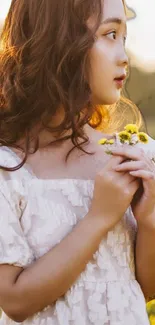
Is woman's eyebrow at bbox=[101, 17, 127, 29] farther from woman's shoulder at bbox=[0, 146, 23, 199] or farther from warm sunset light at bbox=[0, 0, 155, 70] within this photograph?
warm sunset light at bbox=[0, 0, 155, 70]

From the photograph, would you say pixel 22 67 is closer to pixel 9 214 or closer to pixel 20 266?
pixel 9 214

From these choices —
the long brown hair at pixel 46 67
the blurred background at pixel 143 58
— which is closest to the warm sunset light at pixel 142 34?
the blurred background at pixel 143 58

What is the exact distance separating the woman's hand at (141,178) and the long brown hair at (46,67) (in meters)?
Result: 0.21

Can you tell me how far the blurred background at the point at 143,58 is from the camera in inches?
127

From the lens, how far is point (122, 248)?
5.67 ft

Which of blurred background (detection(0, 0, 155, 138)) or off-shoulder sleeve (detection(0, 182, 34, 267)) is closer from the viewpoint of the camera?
off-shoulder sleeve (detection(0, 182, 34, 267))

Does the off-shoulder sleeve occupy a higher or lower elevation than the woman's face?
lower

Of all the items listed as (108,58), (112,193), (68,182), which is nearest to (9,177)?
(68,182)

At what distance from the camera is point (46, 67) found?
6.01 ft

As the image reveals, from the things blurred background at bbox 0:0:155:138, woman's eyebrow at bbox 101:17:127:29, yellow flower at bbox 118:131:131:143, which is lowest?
blurred background at bbox 0:0:155:138

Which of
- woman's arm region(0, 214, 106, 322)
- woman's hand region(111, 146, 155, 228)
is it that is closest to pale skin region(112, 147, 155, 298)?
woman's hand region(111, 146, 155, 228)

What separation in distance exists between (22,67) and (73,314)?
64 cm

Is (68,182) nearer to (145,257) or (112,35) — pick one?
(145,257)

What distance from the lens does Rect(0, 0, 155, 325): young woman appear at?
165cm
